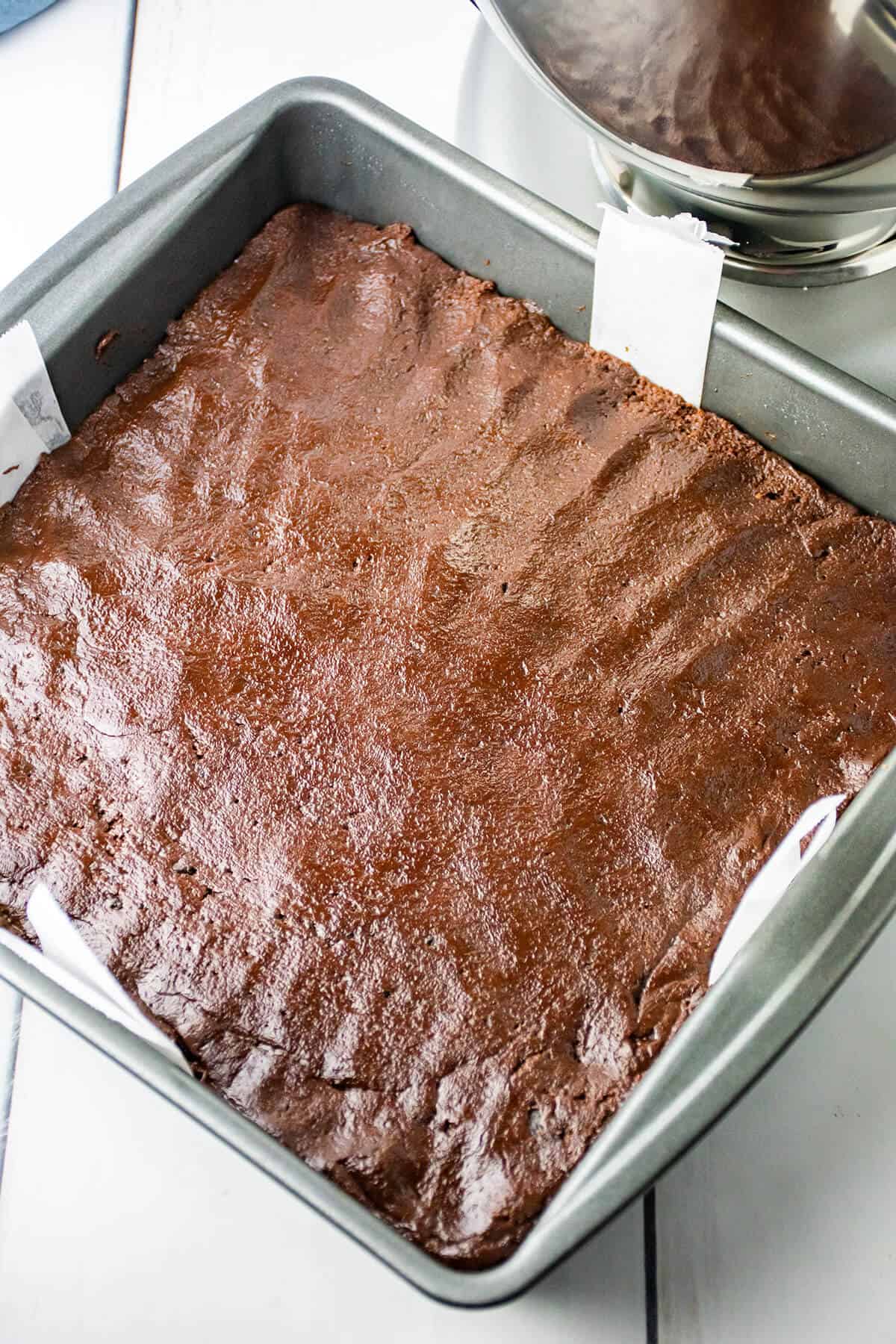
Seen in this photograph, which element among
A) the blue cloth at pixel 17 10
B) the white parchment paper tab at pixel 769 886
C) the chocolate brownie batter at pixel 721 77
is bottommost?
the white parchment paper tab at pixel 769 886

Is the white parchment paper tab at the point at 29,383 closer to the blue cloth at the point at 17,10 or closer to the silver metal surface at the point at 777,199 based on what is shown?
the silver metal surface at the point at 777,199

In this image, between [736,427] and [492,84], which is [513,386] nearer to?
[736,427]

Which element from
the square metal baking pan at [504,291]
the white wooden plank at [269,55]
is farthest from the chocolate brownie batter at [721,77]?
the white wooden plank at [269,55]

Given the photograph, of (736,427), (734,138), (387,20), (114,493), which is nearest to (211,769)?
(114,493)

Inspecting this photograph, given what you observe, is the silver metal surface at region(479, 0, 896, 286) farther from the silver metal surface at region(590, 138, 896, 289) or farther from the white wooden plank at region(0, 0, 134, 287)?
the white wooden plank at region(0, 0, 134, 287)

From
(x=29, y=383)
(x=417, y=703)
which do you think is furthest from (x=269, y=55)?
(x=417, y=703)
